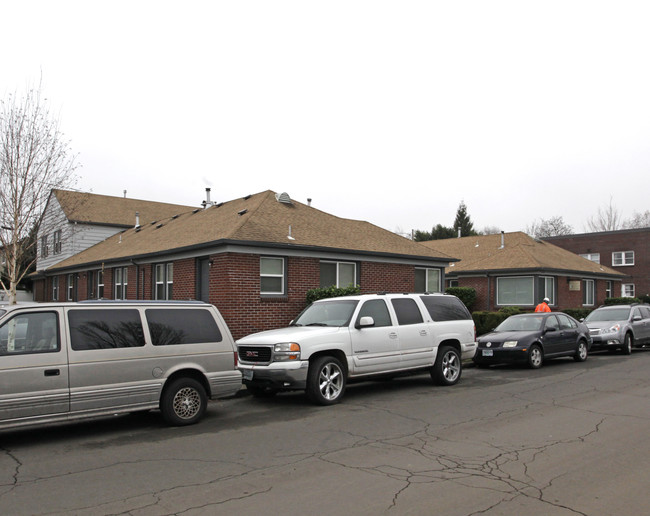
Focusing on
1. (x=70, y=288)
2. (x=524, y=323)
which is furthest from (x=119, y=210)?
(x=524, y=323)

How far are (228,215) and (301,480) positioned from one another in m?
15.1

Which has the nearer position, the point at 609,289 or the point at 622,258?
the point at 609,289

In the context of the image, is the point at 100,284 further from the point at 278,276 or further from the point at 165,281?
the point at 278,276

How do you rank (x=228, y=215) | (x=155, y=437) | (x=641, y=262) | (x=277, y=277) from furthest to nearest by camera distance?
(x=641, y=262)
(x=228, y=215)
(x=277, y=277)
(x=155, y=437)

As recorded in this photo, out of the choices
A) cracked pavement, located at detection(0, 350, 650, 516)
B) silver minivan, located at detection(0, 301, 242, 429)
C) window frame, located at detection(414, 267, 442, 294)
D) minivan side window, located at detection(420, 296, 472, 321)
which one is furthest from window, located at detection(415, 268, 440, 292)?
silver minivan, located at detection(0, 301, 242, 429)

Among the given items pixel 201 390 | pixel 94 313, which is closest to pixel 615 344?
pixel 201 390

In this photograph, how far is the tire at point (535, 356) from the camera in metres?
14.8

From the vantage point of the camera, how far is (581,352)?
16.5 meters

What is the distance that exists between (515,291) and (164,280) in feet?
59.4

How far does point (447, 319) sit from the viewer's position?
1220 cm

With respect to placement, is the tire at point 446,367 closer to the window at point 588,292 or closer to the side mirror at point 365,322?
the side mirror at point 365,322

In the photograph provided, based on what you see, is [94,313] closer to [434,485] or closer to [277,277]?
[434,485]

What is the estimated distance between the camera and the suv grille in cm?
984

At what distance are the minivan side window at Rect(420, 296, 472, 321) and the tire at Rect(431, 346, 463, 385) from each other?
2.14ft
